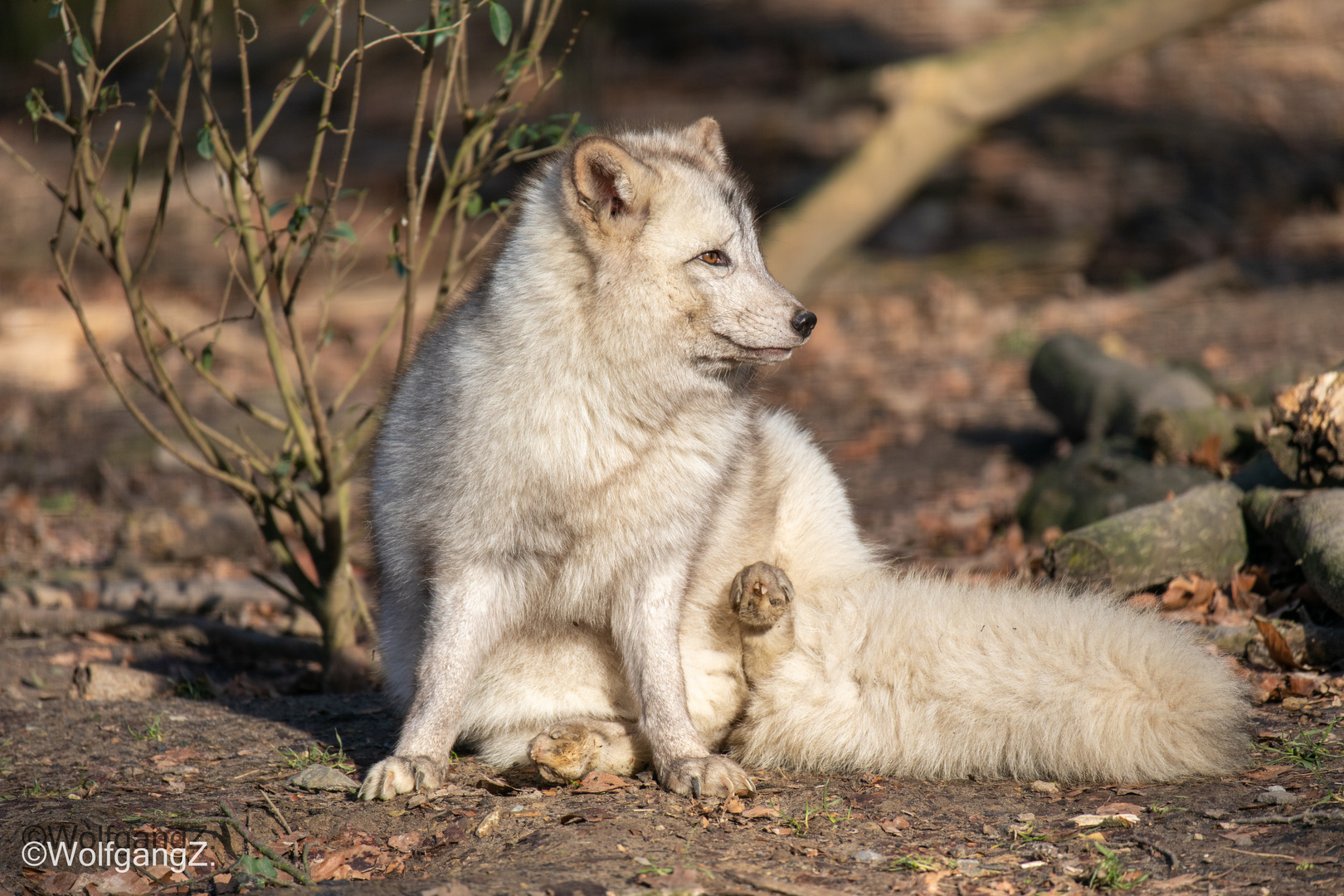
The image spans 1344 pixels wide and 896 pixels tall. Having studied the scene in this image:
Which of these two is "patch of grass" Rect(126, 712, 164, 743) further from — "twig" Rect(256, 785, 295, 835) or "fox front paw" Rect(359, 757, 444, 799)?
"fox front paw" Rect(359, 757, 444, 799)

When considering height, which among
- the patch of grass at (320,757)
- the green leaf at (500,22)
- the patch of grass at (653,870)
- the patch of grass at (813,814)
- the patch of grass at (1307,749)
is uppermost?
the green leaf at (500,22)

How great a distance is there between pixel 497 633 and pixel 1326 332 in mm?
7344

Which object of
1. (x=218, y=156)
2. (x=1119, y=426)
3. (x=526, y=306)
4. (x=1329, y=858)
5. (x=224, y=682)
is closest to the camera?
(x=1329, y=858)

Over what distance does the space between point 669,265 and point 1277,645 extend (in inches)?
96.5

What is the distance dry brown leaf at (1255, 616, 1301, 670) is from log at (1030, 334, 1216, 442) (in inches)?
78.1

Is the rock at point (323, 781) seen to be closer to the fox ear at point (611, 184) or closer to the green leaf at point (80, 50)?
the fox ear at point (611, 184)

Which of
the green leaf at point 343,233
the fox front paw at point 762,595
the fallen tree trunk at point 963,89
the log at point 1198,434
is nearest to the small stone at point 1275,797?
the fox front paw at point 762,595

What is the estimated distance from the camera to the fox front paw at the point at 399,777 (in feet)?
9.92

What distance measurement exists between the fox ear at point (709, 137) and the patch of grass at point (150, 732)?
8.64ft

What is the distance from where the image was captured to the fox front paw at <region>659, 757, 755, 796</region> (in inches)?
119

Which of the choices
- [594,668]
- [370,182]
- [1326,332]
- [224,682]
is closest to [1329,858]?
[594,668]

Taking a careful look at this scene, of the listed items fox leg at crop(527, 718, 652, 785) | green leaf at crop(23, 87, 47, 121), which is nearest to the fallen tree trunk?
green leaf at crop(23, 87, 47, 121)

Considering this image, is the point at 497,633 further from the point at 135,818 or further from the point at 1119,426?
the point at 1119,426

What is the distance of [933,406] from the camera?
8.58 m
